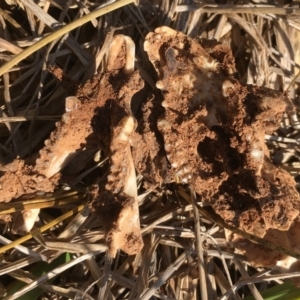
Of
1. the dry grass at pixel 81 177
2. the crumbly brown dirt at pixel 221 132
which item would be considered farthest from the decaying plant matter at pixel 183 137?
the dry grass at pixel 81 177

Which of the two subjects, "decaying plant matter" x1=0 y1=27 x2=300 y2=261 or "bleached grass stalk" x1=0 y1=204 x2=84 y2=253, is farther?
"bleached grass stalk" x1=0 y1=204 x2=84 y2=253

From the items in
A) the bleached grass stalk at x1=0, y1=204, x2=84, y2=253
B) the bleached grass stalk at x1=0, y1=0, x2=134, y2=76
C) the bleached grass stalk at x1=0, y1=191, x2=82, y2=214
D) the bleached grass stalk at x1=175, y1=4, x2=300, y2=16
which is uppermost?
the bleached grass stalk at x1=175, y1=4, x2=300, y2=16

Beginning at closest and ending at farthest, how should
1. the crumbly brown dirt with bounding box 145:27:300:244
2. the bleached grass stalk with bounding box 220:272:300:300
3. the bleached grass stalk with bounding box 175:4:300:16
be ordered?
1. the crumbly brown dirt with bounding box 145:27:300:244
2. the bleached grass stalk with bounding box 220:272:300:300
3. the bleached grass stalk with bounding box 175:4:300:16

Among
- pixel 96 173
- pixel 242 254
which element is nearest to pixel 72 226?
pixel 96 173

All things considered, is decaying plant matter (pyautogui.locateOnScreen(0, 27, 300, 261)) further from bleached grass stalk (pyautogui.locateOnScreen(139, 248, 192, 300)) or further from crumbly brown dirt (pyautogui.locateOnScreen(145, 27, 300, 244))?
bleached grass stalk (pyautogui.locateOnScreen(139, 248, 192, 300))

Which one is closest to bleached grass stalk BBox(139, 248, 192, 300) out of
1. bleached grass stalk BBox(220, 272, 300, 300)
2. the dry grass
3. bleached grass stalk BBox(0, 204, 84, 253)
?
the dry grass

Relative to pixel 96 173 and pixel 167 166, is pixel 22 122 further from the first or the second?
pixel 167 166
